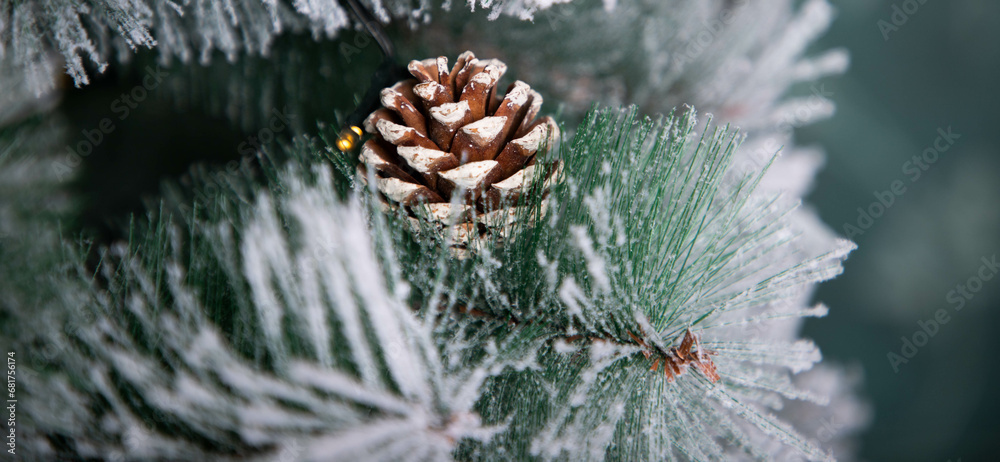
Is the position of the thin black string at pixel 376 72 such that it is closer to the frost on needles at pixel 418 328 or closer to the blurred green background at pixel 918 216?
the frost on needles at pixel 418 328

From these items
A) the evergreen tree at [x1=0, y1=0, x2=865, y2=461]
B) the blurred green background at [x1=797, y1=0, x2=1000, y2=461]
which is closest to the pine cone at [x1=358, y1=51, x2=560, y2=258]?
the evergreen tree at [x1=0, y1=0, x2=865, y2=461]

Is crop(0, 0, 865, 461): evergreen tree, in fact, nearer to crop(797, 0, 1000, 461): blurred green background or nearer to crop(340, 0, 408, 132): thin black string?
crop(340, 0, 408, 132): thin black string

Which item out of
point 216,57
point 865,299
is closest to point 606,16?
point 216,57

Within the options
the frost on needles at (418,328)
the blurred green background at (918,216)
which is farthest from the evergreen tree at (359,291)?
the blurred green background at (918,216)

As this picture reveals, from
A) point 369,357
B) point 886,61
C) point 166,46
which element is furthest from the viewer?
point 886,61

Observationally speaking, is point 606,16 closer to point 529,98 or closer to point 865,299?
point 529,98

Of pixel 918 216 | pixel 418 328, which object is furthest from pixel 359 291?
pixel 918 216
